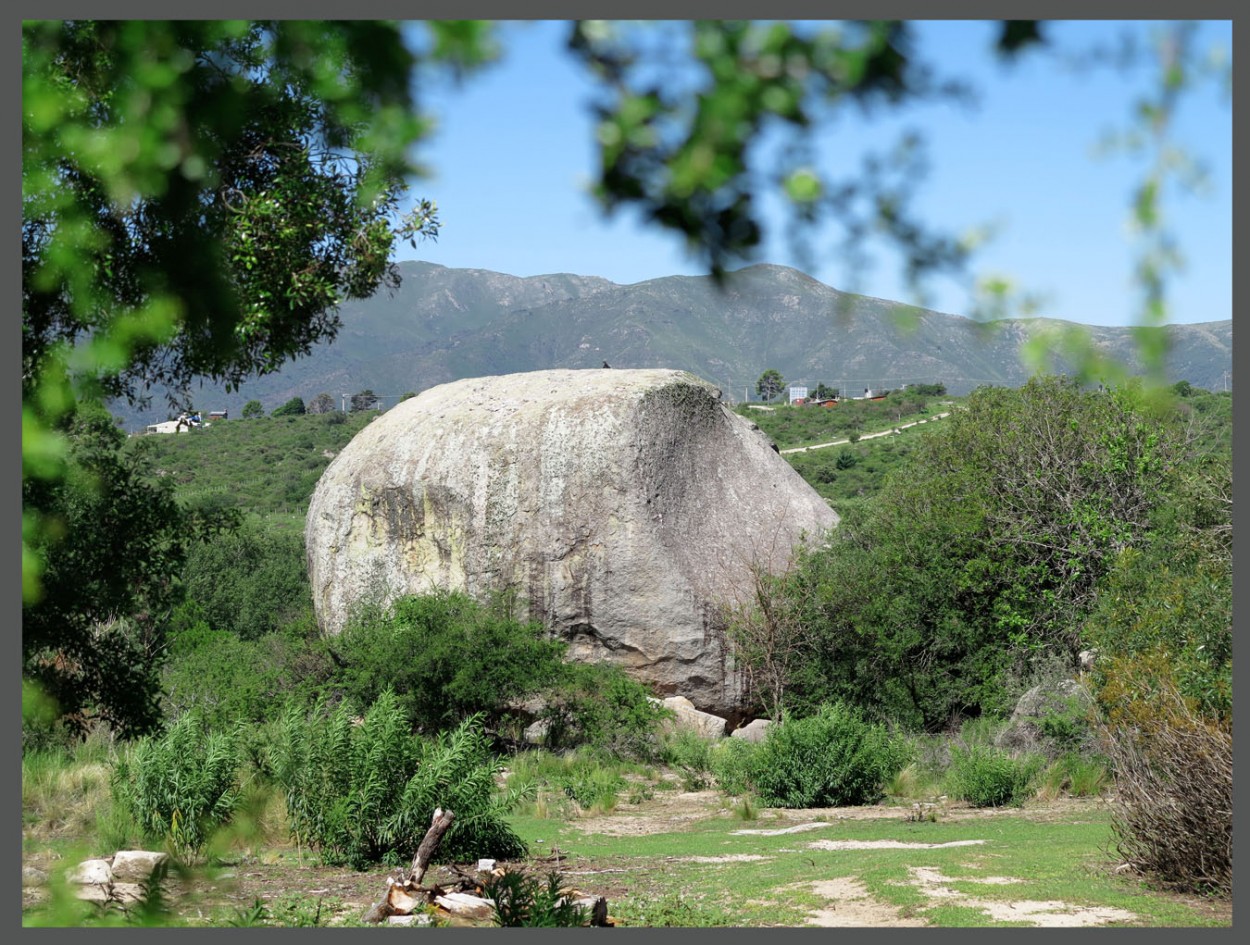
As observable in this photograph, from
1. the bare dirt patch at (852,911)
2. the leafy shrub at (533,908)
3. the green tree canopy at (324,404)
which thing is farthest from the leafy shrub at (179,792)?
the green tree canopy at (324,404)

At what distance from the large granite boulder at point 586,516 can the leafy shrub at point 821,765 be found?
460 centimetres

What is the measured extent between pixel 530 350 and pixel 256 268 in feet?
134

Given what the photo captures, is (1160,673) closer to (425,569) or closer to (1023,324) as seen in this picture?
(1023,324)

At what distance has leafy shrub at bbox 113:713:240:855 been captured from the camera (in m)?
8.22

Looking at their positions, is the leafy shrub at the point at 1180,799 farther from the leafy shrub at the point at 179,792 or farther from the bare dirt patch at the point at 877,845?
the leafy shrub at the point at 179,792

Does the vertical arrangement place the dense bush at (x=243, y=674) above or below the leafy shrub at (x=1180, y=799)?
below

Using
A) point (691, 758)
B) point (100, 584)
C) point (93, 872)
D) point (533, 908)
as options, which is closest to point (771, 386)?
point (691, 758)

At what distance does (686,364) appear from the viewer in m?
52.4

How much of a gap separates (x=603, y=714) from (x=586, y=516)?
10.7 ft

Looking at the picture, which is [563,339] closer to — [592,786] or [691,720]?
[691,720]

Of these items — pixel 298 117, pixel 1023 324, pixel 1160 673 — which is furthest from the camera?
pixel 1160 673

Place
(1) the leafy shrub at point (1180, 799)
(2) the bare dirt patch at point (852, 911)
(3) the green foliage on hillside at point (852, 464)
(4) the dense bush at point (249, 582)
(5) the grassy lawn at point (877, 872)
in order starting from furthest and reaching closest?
(3) the green foliage on hillside at point (852, 464) → (4) the dense bush at point (249, 582) → (1) the leafy shrub at point (1180, 799) → (5) the grassy lawn at point (877, 872) → (2) the bare dirt patch at point (852, 911)

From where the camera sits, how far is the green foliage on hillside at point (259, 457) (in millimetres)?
32781

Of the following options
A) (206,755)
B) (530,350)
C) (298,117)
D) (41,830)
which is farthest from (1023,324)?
(530,350)
